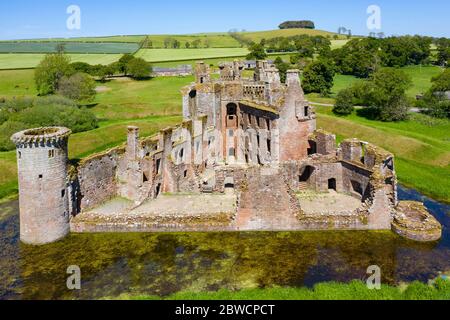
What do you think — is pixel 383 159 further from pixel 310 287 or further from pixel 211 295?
pixel 211 295

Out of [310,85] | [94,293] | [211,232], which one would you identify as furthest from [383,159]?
[310,85]

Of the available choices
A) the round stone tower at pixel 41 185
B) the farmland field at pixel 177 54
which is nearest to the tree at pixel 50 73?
the farmland field at pixel 177 54

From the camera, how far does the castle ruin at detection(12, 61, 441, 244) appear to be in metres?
29.5

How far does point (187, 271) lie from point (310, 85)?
75647mm

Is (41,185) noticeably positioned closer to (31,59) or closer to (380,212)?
(380,212)

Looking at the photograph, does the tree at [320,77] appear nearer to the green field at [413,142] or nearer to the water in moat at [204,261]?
the green field at [413,142]

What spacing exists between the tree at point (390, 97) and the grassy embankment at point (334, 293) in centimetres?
5346

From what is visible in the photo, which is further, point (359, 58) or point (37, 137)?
point (359, 58)

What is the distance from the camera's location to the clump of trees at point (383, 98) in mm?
71875

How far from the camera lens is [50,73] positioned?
94750 millimetres

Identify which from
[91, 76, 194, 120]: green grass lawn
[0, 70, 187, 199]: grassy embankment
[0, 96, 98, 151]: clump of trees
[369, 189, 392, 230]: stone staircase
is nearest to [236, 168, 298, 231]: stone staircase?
[369, 189, 392, 230]: stone staircase

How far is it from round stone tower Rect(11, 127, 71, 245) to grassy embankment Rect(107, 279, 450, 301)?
954 centimetres

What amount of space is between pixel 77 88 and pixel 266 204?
67.7 metres

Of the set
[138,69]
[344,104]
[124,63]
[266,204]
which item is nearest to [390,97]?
[344,104]
